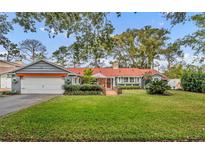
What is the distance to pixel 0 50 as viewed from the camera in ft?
16.8

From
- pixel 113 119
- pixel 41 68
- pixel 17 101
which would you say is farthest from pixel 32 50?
pixel 113 119

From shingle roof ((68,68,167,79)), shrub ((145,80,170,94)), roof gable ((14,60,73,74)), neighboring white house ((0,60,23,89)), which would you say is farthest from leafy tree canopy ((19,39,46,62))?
shrub ((145,80,170,94))

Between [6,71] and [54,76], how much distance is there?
0.99 m

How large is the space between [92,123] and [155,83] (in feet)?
5.26

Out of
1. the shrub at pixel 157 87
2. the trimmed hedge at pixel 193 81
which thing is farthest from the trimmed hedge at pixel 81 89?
the trimmed hedge at pixel 193 81

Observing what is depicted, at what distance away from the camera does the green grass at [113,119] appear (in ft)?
13.8

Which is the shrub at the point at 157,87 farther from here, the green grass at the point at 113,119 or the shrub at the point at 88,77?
the shrub at the point at 88,77

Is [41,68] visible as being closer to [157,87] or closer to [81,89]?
[81,89]

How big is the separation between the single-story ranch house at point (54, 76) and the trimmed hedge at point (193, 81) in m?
0.43

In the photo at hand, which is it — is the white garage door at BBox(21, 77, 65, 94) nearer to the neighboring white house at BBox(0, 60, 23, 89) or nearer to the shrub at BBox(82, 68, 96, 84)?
the neighboring white house at BBox(0, 60, 23, 89)

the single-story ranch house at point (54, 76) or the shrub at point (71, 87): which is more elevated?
the single-story ranch house at point (54, 76)

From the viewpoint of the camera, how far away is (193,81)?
530cm

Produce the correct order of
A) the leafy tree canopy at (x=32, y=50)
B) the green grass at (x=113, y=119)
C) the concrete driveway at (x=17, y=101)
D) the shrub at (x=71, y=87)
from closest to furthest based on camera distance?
the green grass at (x=113, y=119), the leafy tree canopy at (x=32, y=50), the concrete driveway at (x=17, y=101), the shrub at (x=71, y=87)
